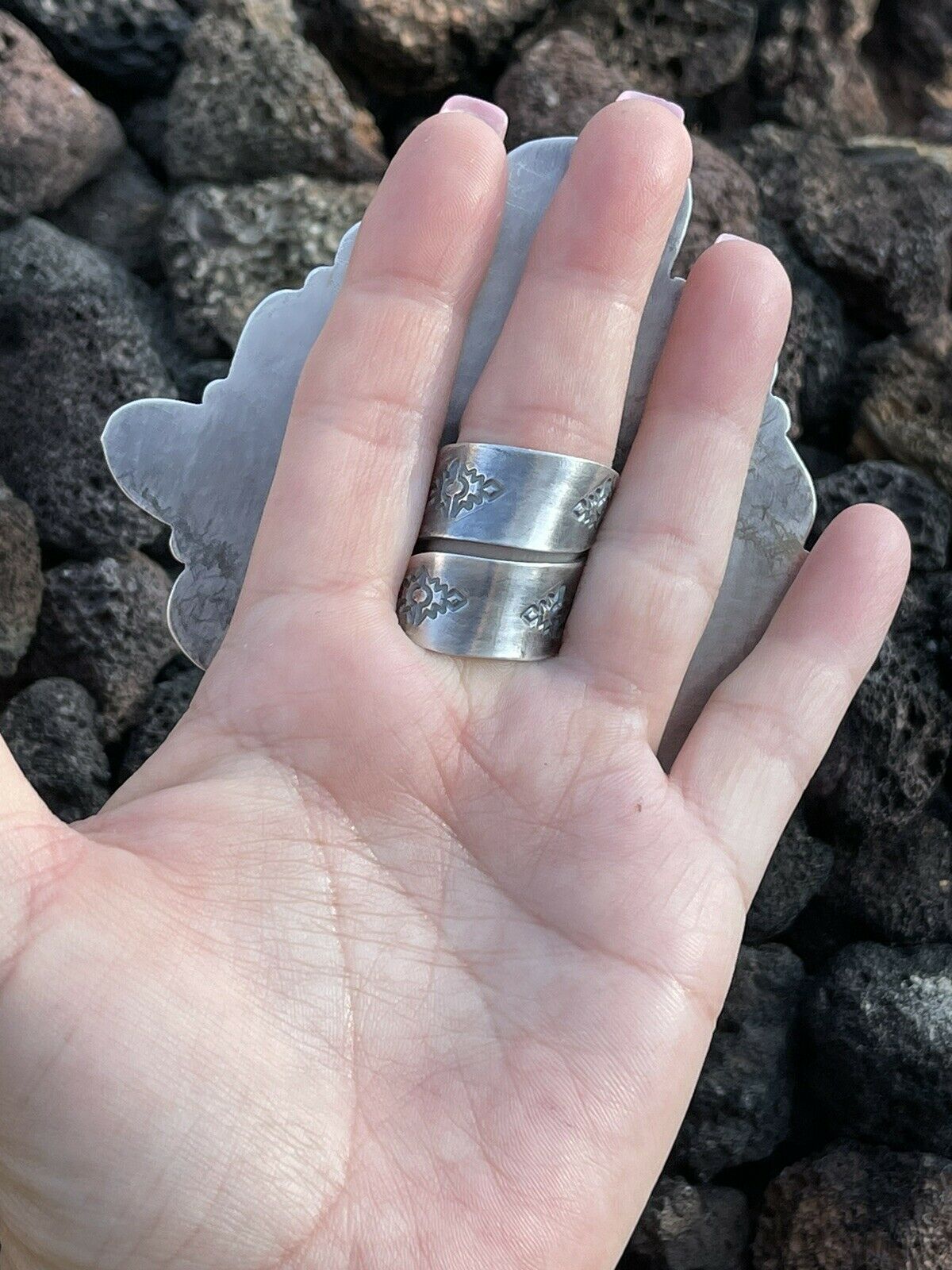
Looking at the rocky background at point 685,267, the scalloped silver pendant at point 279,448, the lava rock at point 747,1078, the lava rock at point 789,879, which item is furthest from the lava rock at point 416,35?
the lava rock at point 747,1078

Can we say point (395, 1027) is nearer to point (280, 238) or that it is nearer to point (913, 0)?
point (280, 238)

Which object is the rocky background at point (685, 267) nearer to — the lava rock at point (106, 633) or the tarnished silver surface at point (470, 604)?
the lava rock at point (106, 633)

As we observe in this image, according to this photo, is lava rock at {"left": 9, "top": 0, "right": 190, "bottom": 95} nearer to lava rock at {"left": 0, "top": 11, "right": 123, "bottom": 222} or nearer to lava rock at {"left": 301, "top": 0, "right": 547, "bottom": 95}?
lava rock at {"left": 0, "top": 11, "right": 123, "bottom": 222}

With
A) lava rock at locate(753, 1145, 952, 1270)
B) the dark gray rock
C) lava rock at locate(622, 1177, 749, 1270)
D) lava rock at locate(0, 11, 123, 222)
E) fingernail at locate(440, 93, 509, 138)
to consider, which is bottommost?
lava rock at locate(622, 1177, 749, 1270)

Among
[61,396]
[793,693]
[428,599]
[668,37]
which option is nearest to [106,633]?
[61,396]

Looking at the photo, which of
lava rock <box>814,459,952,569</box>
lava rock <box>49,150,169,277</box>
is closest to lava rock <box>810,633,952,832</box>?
lava rock <box>814,459,952,569</box>

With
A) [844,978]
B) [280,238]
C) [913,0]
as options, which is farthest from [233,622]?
[913,0]
